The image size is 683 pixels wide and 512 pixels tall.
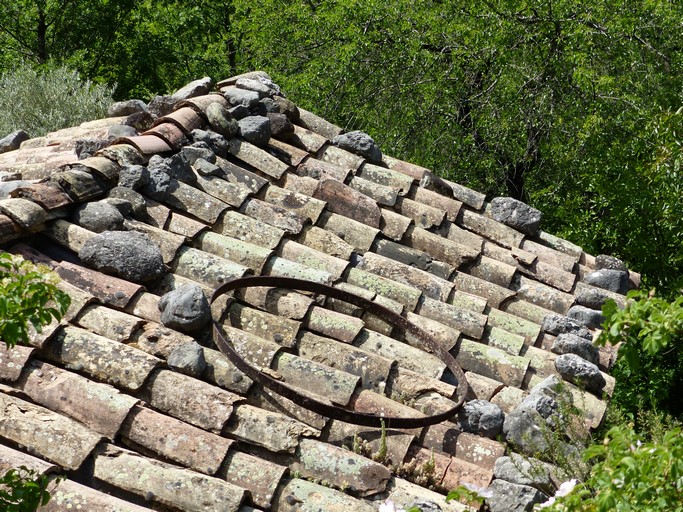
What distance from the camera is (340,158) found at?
257 inches

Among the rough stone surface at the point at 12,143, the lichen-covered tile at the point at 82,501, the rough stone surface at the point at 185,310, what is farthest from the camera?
the rough stone surface at the point at 12,143

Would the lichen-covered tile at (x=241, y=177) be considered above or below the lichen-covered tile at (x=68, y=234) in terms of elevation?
above

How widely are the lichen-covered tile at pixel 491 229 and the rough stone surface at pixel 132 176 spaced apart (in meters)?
2.23

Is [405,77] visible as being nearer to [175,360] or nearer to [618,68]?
[618,68]

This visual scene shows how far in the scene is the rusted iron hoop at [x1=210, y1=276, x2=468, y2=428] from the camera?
398 cm

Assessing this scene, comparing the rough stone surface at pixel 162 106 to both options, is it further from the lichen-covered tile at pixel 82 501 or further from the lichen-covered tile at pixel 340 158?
the lichen-covered tile at pixel 82 501

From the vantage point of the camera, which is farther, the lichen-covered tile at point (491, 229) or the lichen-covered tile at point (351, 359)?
the lichen-covered tile at point (491, 229)

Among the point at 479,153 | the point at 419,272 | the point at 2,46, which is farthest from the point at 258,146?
the point at 2,46

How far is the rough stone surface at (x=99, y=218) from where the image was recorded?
484 centimetres

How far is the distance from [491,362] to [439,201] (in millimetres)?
1819

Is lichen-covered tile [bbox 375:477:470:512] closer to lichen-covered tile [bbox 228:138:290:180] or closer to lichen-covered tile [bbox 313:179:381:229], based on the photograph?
lichen-covered tile [bbox 313:179:381:229]

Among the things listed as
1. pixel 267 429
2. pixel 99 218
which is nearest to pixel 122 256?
pixel 99 218

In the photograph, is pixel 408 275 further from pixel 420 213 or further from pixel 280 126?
pixel 280 126

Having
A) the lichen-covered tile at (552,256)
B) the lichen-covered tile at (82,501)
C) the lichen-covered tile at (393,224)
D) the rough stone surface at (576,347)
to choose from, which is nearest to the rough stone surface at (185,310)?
the lichen-covered tile at (82,501)
